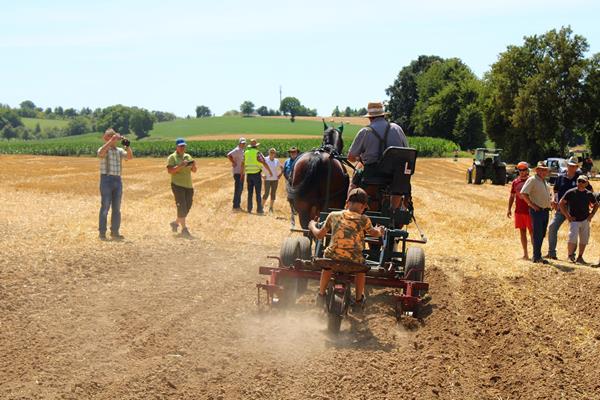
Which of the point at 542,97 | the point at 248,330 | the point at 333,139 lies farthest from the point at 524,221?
the point at 542,97

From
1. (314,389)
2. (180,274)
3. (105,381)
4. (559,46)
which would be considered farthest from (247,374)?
(559,46)

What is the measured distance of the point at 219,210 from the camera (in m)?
20.5

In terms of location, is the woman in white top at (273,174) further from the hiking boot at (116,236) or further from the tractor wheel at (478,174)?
the tractor wheel at (478,174)

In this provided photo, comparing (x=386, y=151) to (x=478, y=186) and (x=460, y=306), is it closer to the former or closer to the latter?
(x=460, y=306)

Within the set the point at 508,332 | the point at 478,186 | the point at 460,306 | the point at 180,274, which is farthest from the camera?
the point at 478,186

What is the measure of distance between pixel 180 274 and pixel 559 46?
57.0m

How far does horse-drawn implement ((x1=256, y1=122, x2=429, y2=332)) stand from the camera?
24.6 feet

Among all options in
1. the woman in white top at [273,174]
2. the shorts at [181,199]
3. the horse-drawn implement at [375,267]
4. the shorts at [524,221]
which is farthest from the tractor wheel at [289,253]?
the woman in white top at [273,174]

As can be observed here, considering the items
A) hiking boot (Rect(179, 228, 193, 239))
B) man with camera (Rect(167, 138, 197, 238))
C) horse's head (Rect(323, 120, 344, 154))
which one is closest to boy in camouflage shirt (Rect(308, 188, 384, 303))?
horse's head (Rect(323, 120, 344, 154))

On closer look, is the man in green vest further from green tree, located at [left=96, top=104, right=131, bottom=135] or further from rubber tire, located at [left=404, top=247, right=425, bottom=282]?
green tree, located at [left=96, top=104, right=131, bottom=135]

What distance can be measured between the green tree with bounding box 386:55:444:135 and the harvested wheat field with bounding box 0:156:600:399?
339ft

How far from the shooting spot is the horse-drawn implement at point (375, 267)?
24.6 ft

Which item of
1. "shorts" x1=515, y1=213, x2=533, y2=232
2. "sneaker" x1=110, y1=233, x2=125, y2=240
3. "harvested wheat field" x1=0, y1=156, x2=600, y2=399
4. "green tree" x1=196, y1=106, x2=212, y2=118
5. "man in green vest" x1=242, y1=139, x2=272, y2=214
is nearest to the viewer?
"harvested wheat field" x1=0, y1=156, x2=600, y2=399

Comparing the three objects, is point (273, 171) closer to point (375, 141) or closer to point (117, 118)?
point (375, 141)
